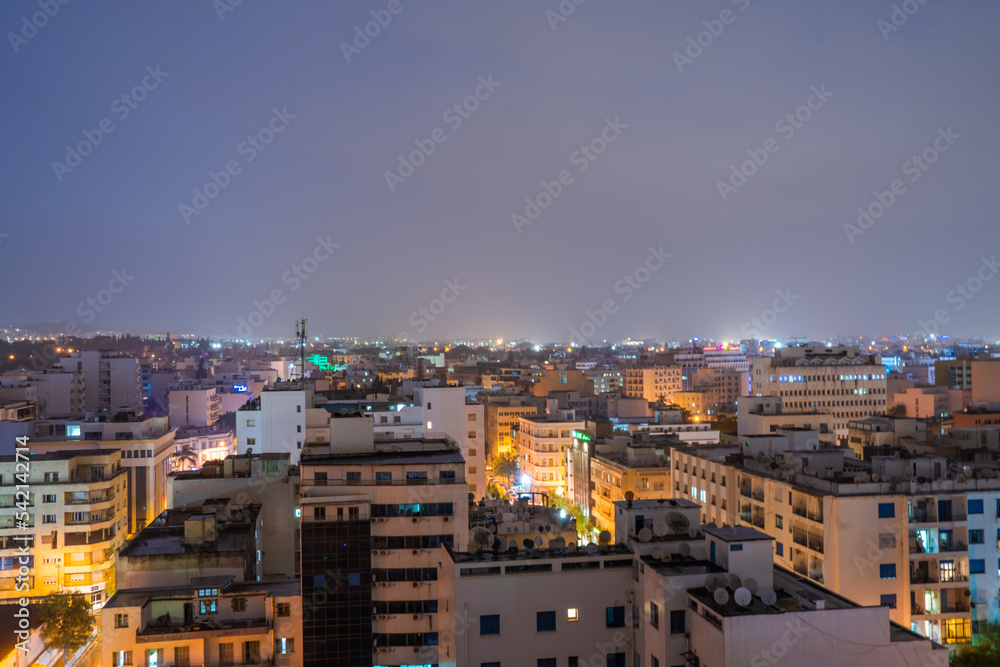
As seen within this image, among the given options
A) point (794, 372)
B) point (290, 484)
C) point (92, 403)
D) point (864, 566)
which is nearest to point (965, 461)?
point (864, 566)

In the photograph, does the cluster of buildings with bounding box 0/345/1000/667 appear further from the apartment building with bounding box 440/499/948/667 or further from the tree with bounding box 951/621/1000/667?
the tree with bounding box 951/621/1000/667

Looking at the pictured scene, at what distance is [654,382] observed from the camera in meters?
113

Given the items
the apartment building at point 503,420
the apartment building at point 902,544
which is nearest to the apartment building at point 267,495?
the apartment building at point 902,544

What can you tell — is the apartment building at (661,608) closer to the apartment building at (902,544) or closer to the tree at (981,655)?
the tree at (981,655)

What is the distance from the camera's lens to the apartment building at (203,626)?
1856 cm

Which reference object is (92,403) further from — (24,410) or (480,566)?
(480,566)

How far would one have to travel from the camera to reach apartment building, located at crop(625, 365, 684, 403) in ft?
370

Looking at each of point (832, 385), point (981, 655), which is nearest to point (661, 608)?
point (981, 655)

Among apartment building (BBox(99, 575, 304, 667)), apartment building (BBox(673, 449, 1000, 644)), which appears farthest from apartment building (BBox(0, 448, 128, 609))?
apartment building (BBox(673, 449, 1000, 644))

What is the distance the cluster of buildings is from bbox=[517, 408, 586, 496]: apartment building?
364 inches

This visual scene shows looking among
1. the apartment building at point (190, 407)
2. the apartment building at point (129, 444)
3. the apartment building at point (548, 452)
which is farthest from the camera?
the apartment building at point (190, 407)

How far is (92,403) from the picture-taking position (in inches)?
3177

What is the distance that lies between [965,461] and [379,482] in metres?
24.3

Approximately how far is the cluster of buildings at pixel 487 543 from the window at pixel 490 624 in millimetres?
41
